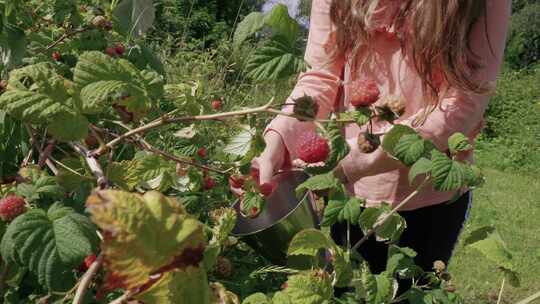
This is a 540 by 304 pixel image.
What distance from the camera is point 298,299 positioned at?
79 centimetres

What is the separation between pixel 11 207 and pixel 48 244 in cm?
9

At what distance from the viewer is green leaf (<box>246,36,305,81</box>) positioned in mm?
803

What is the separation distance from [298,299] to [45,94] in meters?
0.39

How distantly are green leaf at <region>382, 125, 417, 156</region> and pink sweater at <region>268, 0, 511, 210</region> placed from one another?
10.0 inches

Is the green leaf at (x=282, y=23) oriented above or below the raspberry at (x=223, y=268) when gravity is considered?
above

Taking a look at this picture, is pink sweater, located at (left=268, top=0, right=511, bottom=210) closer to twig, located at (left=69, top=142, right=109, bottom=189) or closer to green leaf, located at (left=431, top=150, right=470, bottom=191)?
green leaf, located at (left=431, top=150, right=470, bottom=191)

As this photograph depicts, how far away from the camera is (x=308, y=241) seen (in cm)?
88

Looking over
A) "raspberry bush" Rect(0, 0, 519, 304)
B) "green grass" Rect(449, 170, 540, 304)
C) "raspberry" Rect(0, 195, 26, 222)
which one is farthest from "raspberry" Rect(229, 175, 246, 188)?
"green grass" Rect(449, 170, 540, 304)

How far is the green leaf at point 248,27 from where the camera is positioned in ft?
2.61

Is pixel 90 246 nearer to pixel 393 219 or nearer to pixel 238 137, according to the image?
pixel 238 137

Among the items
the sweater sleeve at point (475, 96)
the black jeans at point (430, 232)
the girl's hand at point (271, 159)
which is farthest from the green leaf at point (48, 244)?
the black jeans at point (430, 232)

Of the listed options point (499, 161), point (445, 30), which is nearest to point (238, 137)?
point (445, 30)

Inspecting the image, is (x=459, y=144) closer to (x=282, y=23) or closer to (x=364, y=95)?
(x=364, y=95)

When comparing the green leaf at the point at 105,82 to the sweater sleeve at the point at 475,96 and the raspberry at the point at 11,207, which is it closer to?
the raspberry at the point at 11,207
